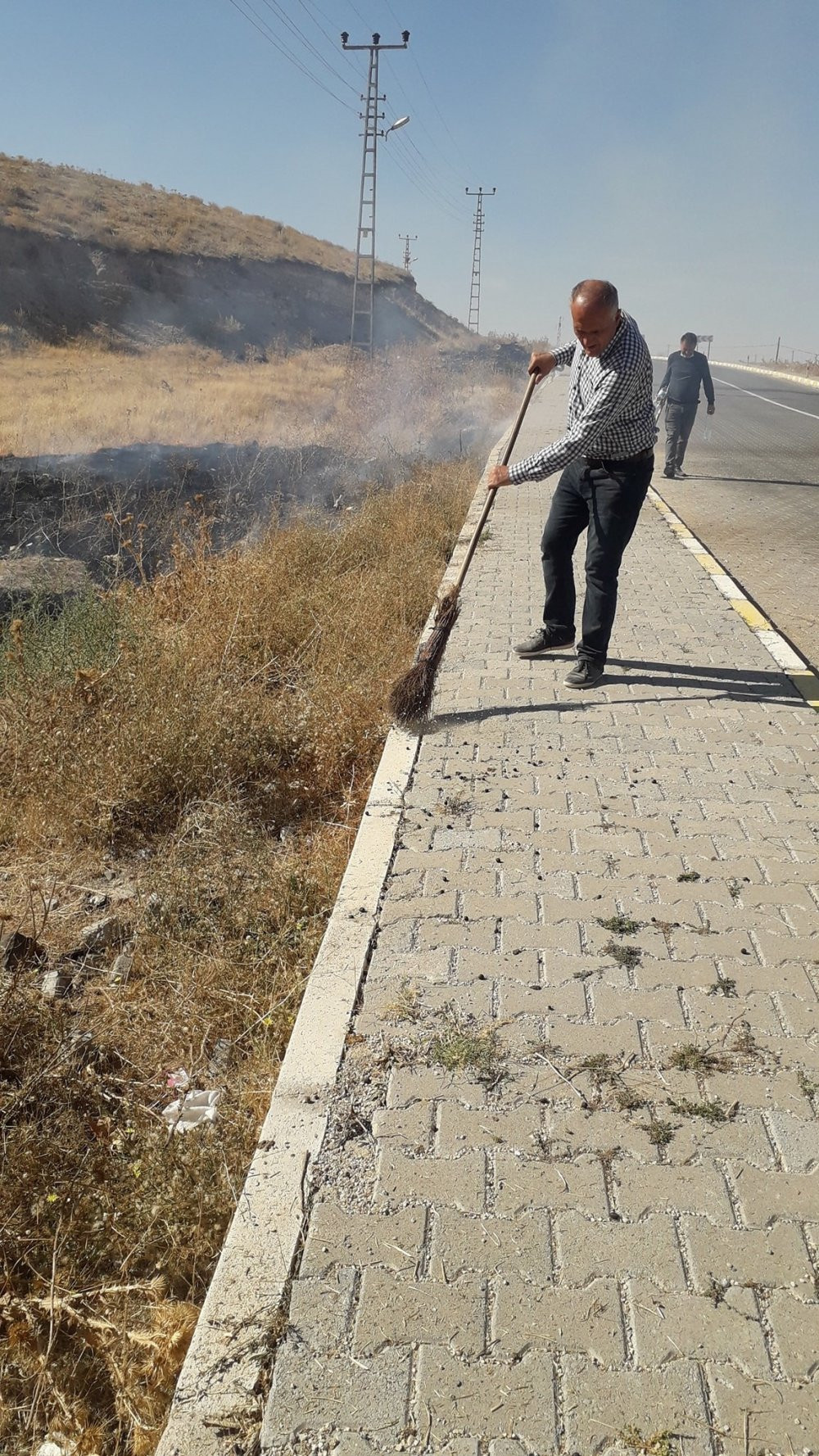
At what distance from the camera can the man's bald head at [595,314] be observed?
4.60m

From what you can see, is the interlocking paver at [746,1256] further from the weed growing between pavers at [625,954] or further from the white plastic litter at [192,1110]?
the white plastic litter at [192,1110]

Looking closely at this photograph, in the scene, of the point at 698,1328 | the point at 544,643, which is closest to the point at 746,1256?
the point at 698,1328

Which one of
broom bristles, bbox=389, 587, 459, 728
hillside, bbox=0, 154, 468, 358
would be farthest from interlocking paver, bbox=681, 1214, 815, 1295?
hillside, bbox=0, 154, 468, 358

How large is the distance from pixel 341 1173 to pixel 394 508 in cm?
888

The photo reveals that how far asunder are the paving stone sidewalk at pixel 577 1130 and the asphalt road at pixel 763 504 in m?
2.97

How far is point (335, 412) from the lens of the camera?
22844 millimetres

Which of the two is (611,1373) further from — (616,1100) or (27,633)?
(27,633)

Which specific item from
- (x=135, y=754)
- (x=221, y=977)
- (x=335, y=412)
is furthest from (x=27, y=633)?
(x=335, y=412)

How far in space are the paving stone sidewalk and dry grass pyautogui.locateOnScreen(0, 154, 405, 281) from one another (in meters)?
40.4

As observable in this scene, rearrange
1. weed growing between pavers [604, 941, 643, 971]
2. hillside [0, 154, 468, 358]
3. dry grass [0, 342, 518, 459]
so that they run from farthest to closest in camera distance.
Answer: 1. hillside [0, 154, 468, 358]
2. dry grass [0, 342, 518, 459]
3. weed growing between pavers [604, 941, 643, 971]

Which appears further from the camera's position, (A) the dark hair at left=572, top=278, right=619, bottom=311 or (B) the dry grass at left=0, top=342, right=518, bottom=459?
(B) the dry grass at left=0, top=342, right=518, bottom=459

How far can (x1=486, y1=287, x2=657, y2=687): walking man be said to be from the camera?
15.5 ft

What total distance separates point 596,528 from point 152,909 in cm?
300

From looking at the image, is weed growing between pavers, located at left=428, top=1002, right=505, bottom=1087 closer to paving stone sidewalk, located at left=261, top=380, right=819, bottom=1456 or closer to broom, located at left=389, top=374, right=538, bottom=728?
paving stone sidewalk, located at left=261, top=380, right=819, bottom=1456
